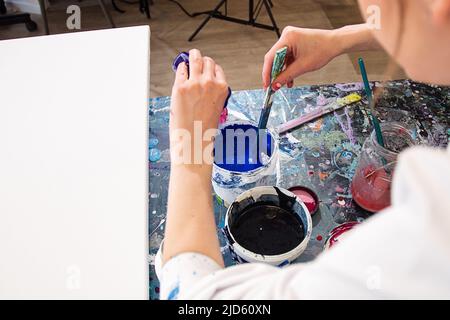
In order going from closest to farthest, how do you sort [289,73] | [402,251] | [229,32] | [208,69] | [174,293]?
[402,251] < [174,293] < [208,69] < [289,73] < [229,32]

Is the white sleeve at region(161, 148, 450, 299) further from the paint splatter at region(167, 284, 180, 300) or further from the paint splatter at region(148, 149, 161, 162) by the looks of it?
the paint splatter at region(148, 149, 161, 162)

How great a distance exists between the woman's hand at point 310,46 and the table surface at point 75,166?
1.01 ft

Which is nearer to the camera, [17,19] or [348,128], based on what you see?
[348,128]

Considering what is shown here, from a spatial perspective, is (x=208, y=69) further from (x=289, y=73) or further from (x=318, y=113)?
(x=318, y=113)

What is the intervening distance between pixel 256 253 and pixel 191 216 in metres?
0.15

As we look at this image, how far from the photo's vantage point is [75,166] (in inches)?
27.8

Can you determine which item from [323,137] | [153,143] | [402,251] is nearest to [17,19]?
[153,143]

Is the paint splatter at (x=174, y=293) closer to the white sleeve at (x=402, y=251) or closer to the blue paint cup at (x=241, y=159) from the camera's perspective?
the white sleeve at (x=402, y=251)

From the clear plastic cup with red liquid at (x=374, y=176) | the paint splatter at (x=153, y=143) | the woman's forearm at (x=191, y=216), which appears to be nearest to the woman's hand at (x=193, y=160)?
the woman's forearm at (x=191, y=216)

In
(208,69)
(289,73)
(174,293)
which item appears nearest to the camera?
(174,293)

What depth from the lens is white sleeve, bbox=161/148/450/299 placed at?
1.15 feet

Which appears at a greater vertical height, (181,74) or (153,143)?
(181,74)

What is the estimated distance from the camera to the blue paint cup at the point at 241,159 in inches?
31.2

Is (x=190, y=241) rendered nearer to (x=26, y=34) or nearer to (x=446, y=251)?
(x=446, y=251)
